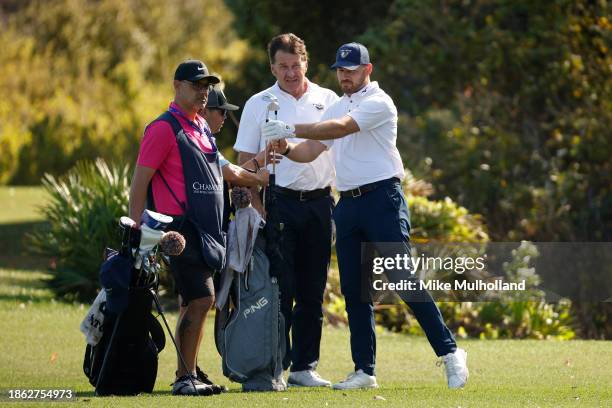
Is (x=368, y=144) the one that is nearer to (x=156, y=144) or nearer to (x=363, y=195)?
(x=363, y=195)

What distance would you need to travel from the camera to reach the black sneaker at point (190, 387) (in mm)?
7789

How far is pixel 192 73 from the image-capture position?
7848 millimetres

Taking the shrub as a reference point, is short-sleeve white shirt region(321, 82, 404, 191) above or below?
above

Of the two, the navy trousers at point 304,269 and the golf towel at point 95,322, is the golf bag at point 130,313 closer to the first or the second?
the golf towel at point 95,322

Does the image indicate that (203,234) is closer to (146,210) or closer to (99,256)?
(146,210)

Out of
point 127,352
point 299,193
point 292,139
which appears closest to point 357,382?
point 299,193

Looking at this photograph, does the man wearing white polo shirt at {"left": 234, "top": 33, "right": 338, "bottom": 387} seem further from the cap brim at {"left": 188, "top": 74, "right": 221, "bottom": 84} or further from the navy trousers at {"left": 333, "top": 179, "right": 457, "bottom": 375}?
the cap brim at {"left": 188, "top": 74, "right": 221, "bottom": 84}

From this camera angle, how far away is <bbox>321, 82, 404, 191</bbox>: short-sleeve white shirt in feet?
26.4

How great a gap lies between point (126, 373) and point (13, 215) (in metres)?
13.7

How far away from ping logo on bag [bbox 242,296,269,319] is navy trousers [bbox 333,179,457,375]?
20.4 inches

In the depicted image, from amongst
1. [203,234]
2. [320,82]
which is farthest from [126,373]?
[320,82]

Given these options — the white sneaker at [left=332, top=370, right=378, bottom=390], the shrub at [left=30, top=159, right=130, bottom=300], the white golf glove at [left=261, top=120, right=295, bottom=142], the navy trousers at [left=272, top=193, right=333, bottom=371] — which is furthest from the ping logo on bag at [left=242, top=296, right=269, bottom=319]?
the shrub at [left=30, top=159, right=130, bottom=300]

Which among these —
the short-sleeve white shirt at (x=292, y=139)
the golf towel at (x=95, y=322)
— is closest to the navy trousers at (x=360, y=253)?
the short-sleeve white shirt at (x=292, y=139)

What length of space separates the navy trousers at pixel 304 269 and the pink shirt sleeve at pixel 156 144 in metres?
1.12
